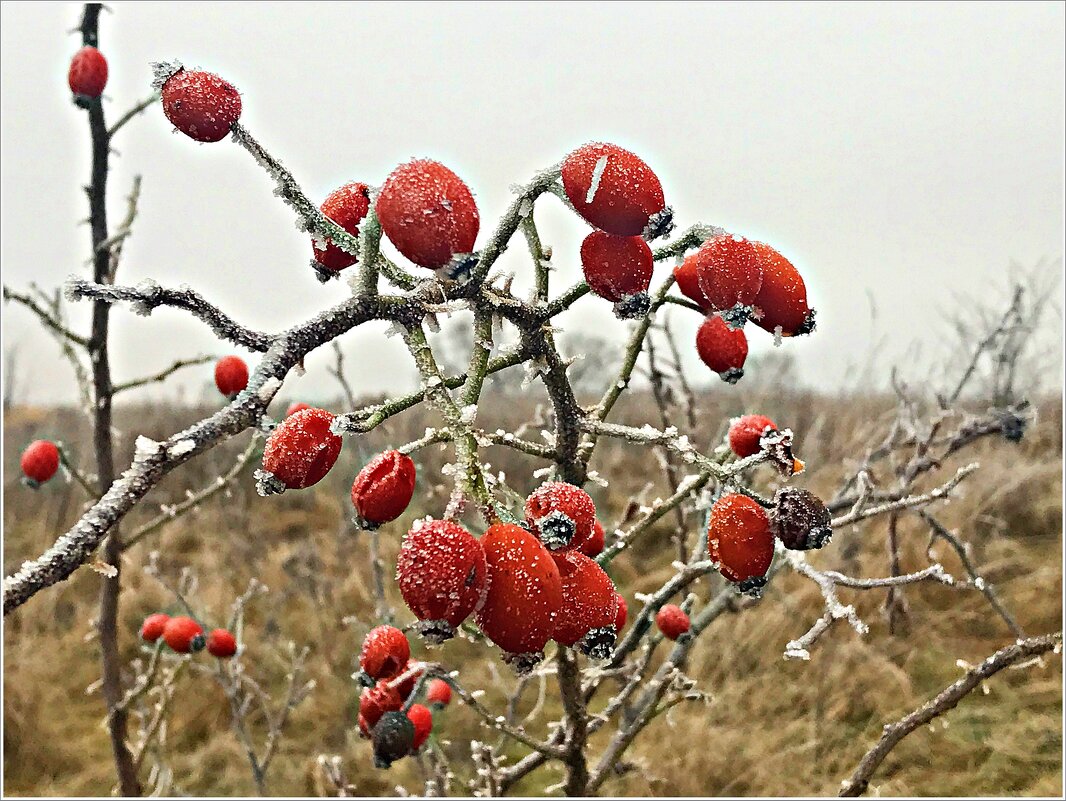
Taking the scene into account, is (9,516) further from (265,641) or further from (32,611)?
(265,641)

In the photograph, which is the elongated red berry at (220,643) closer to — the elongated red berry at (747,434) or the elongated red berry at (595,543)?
the elongated red berry at (595,543)

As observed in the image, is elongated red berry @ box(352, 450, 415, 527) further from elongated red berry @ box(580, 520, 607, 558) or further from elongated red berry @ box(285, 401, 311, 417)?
elongated red berry @ box(580, 520, 607, 558)

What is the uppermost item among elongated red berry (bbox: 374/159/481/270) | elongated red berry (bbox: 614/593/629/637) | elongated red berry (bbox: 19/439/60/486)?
elongated red berry (bbox: 374/159/481/270)

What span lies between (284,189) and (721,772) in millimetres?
3836

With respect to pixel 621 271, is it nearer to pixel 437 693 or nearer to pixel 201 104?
pixel 201 104

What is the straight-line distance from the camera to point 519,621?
1.93 ft

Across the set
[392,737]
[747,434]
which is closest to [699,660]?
[747,434]

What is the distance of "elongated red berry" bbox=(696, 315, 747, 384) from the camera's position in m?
1.01

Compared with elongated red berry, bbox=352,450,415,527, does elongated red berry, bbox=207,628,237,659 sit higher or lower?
lower

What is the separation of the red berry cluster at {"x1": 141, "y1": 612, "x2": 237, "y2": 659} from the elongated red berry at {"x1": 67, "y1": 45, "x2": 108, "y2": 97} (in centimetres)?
143

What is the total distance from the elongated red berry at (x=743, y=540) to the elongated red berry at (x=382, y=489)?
28 cm

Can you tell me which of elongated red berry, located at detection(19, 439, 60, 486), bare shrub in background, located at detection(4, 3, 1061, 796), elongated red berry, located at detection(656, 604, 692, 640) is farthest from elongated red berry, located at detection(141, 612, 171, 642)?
elongated red berry, located at detection(656, 604, 692, 640)

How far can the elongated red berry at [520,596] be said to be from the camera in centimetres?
59

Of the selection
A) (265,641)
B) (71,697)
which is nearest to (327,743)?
(265,641)
